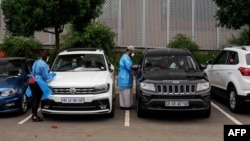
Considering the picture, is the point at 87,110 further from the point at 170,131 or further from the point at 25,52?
the point at 25,52

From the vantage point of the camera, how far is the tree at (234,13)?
38.9 feet

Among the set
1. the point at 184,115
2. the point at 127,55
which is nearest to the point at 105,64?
the point at 127,55

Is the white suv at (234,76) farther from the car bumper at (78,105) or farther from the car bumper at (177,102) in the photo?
the car bumper at (78,105)

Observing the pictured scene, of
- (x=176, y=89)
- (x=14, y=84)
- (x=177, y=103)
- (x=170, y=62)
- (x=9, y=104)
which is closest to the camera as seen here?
(x=177, y=103)

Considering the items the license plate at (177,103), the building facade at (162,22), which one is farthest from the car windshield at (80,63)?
the building facade at (162,22)

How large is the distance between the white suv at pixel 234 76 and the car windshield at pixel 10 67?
18.3 ft

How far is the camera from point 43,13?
12172 mm

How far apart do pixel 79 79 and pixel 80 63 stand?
129 centimetres

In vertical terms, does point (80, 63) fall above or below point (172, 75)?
above

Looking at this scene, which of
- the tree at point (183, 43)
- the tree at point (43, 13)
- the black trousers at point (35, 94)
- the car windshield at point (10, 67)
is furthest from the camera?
the tree at point (183, 43)

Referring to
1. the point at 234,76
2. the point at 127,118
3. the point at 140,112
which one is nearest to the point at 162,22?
the point at 234,76

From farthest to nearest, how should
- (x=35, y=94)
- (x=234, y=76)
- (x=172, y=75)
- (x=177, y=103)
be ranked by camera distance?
(x=234, y=76) → (x=172, y=75) → (x=35, y=94) → (x=177, y=103)

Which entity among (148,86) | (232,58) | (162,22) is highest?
(162,22)

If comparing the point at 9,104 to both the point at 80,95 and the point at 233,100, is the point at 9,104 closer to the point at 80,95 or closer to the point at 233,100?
the point at 80,95
